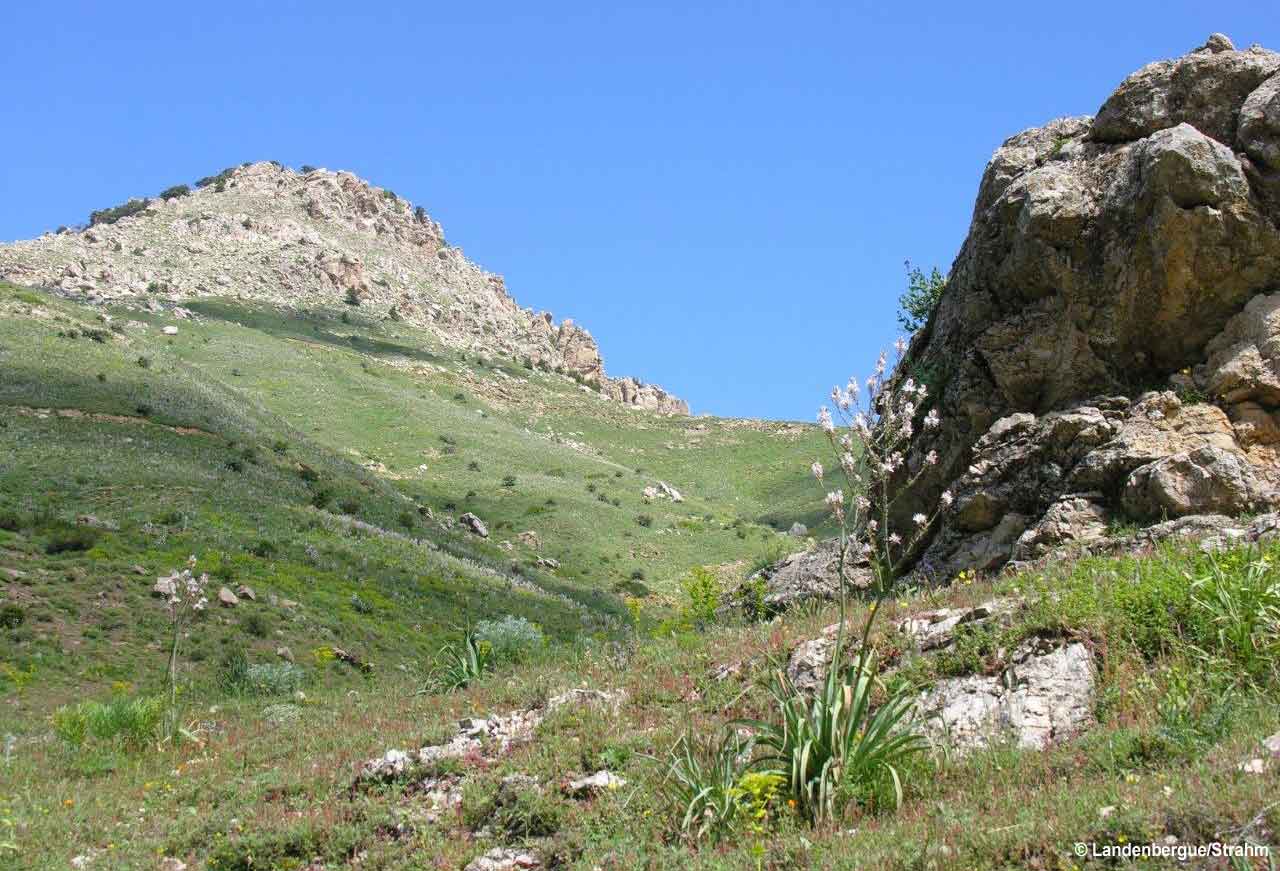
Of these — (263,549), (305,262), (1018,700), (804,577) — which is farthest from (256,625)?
(305,262)

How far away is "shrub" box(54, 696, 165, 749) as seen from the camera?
12.3 metres

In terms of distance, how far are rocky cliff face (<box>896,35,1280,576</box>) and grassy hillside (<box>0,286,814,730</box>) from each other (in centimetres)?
698

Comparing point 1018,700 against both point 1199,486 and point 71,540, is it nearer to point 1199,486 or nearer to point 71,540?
point 1199,486

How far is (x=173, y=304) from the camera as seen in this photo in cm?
8450

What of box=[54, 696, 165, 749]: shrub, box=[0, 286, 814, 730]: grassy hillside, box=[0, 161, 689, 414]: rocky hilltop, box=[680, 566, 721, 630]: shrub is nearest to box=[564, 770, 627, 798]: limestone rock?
box=[54, 696, 165, 749]: shrub

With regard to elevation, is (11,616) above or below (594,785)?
above

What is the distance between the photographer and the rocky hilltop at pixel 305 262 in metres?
93.6

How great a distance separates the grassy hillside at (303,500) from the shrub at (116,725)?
3492mm

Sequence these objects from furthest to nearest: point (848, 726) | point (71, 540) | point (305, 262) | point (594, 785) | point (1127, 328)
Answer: point (305, 262)
point (71, 540)
point (1127, 328)
point (594, 785)
point (848, 726)

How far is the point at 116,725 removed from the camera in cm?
1244

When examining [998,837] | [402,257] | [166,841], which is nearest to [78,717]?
[166,841]

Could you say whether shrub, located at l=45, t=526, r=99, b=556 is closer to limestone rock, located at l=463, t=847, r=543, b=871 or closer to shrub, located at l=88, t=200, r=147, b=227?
limestone rock, located at l=463, t=847, r=543, b=871

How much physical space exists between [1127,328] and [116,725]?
45.3ft

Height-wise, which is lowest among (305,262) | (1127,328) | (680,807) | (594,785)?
(680,807)
